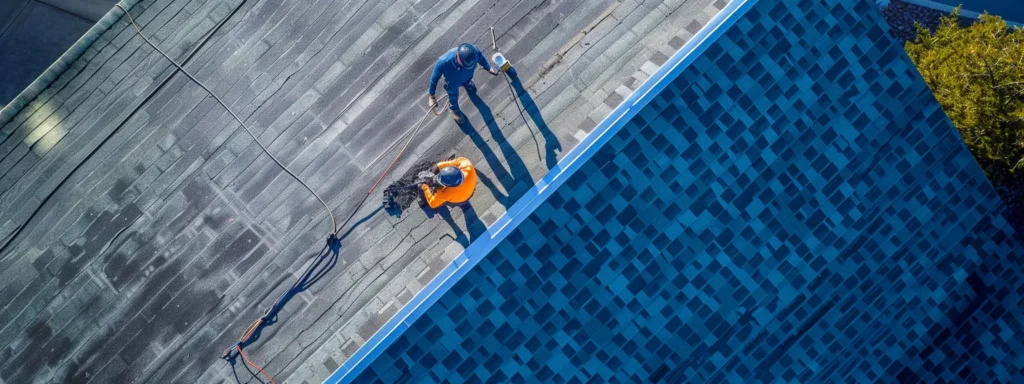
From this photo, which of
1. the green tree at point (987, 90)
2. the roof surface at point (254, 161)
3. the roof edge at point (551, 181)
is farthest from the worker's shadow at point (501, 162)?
the green tree at point (987, 90)

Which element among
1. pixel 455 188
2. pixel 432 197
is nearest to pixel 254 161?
pixel 432 197

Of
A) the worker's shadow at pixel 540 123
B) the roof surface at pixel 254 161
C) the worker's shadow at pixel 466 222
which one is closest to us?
the worker's shadow at pixel 466 222

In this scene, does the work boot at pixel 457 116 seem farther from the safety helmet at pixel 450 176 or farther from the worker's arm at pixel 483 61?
Answer: the safety helmet at pixel 450 176

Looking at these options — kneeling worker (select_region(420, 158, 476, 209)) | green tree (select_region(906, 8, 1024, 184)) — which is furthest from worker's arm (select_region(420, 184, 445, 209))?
green tree (select_region(906, 8, 1024, 184))

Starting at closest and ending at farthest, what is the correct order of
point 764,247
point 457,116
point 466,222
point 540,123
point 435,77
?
point 764,247 < point 435,77 < point 466,222 < point 457,116 < point 540,123

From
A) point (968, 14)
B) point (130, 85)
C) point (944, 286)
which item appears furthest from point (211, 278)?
point (968, 14)

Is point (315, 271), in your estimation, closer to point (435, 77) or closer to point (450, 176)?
point (450, 176)
